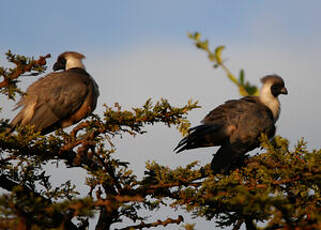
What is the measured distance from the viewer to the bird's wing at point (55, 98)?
6816mm

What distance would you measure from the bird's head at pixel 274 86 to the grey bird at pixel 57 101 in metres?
3.39

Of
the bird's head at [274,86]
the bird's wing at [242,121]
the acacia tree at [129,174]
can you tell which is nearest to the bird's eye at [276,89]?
the bird's head at [274,86]

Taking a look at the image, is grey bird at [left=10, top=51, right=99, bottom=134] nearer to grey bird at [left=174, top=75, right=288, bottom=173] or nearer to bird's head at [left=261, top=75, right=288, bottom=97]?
grey bird at [left=174, top=75, right=288, bottom=173]

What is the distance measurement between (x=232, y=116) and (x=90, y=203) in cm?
479

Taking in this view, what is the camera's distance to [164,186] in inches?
183

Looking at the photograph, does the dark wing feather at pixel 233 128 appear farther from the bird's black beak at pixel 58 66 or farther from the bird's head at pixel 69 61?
the bird's black beak at pixel 58 66

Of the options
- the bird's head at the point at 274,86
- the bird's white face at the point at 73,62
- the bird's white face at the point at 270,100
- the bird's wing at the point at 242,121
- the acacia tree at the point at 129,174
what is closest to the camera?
the acacia tree at the point at 129,174

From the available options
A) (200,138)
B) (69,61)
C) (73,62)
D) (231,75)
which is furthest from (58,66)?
(231,75)

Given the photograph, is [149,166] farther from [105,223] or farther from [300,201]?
[300,201]

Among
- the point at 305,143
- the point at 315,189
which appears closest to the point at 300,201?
the point at 315,189

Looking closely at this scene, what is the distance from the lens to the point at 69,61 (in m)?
8.68

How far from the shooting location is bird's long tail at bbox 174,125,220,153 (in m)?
6.81

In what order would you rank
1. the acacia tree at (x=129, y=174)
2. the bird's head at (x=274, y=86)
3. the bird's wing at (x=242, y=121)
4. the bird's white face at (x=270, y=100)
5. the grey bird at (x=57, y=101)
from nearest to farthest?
1. the acacia tree at (x=129, y=174)
2. the grey bird at (x=57, y=101)
3. the bird's wing at (x=242, y=121)
4. the bird's white face at (x=270, y=100)
5. the bird's head at (x=274, y=86)

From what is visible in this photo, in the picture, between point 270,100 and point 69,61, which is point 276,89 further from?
point 69,61
